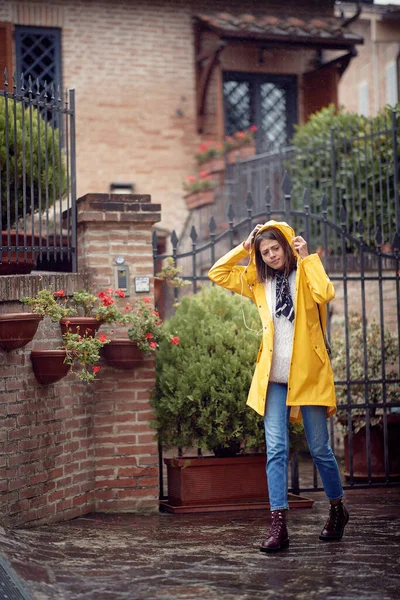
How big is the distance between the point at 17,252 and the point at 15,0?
9045 millimetres

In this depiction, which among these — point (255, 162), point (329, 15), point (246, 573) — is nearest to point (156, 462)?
point (246, 573)

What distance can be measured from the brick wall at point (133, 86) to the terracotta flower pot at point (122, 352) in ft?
26.4

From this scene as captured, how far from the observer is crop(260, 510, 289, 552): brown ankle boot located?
5.76 metres

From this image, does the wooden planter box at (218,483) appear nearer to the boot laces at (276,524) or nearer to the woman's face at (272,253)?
the boot laces at (276,524)

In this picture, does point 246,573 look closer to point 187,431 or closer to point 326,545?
point 326,545

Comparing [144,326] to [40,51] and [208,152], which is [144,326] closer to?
[208,152]

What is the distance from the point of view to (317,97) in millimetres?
16703

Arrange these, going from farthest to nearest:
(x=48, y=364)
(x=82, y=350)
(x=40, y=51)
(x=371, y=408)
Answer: (x=40, y=51) < (x=371, y=408) < (x=82, y=350) < (x=48, y=364)

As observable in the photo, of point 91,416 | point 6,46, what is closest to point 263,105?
point 6,46

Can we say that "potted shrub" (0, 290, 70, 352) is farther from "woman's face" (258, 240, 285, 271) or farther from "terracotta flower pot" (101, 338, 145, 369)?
"woman's face" (258, 240, 285, 271)

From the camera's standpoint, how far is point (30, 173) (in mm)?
7148

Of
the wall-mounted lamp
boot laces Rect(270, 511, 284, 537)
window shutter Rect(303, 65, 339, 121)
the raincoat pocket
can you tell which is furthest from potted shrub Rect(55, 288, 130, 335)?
window shutter Rect(303, 65, 339, 121)

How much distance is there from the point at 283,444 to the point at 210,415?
1485 mm

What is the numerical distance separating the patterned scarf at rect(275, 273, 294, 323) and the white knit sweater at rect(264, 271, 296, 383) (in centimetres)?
2
